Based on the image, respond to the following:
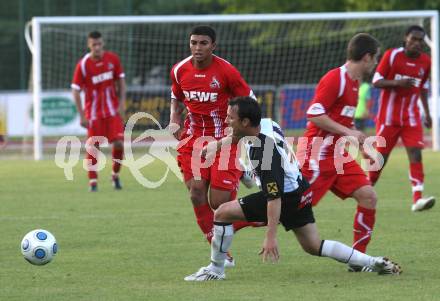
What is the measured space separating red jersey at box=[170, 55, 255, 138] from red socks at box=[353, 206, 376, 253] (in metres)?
1.46

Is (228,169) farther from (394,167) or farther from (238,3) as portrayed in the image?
(238,3)

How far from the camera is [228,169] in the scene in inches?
350

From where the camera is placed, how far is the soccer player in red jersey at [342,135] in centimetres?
834

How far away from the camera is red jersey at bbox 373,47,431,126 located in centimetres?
1248

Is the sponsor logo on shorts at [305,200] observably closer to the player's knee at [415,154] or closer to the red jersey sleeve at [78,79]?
the player's knee at [415,154]

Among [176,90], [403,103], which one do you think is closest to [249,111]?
[176,90]

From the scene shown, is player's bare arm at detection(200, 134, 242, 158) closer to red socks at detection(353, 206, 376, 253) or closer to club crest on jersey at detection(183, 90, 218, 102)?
club crest on jersey at detection(183, 90, 218, 102)

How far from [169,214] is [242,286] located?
200 inches

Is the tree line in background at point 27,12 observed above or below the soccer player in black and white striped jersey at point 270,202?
below

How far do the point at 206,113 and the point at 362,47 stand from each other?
5.05 feet

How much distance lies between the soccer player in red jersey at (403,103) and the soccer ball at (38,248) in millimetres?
5314

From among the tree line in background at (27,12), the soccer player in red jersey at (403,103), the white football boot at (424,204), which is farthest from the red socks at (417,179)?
the tree line in background at (27,12)

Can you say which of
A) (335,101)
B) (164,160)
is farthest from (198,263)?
(164,160)

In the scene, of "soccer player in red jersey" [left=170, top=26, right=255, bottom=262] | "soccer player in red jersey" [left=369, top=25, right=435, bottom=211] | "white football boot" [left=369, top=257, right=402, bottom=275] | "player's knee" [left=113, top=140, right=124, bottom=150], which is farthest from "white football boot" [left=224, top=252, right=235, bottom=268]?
"player's knee" [left=113, top=140, right=124, bottom=150]
